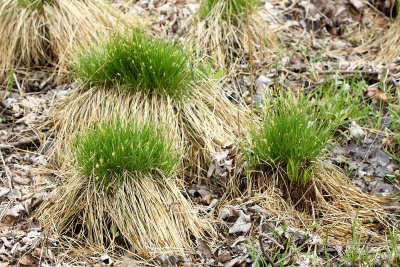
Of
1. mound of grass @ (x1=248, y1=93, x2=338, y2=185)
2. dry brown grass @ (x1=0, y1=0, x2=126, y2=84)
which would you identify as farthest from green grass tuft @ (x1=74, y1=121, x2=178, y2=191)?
dry brown grass @ (x1=0, y1=0, x2=126, y2=84)

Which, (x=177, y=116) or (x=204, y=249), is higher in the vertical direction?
(x=177, y=116)

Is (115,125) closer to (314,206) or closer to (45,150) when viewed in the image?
(45,150)

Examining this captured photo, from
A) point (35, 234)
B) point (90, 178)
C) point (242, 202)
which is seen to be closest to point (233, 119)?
point (242, 202)

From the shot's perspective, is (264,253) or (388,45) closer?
(264,253)

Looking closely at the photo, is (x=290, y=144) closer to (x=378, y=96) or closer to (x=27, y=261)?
(x=378, y=96)

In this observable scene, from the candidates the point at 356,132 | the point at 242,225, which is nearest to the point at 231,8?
the point at 356,132

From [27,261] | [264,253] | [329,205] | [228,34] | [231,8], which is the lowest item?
[27,261]
